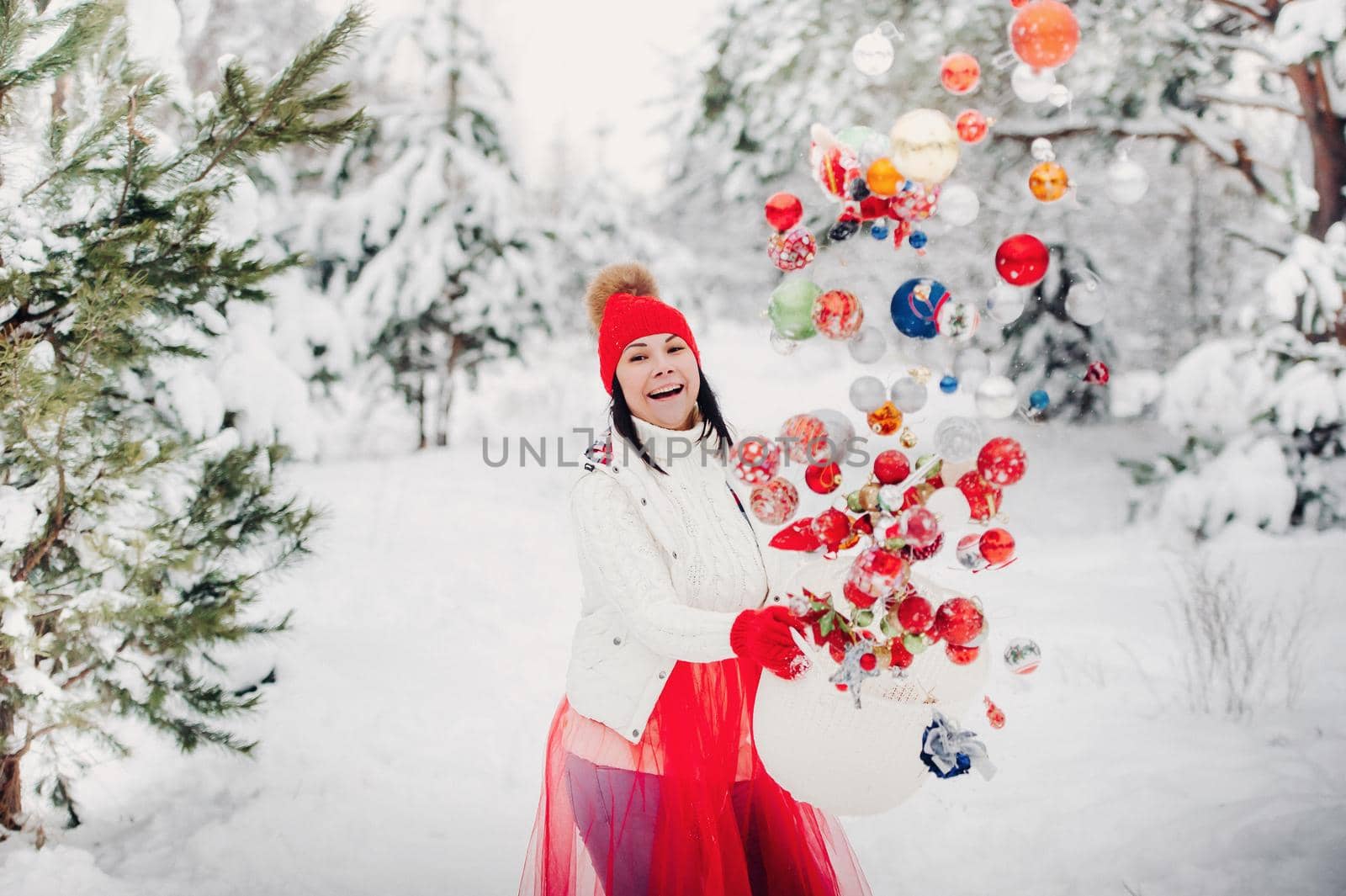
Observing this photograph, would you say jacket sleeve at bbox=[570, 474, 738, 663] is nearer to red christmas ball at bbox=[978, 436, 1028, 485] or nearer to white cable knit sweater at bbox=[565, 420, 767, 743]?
white cable knit sweater at bbox=[565, 420, 767, 743]

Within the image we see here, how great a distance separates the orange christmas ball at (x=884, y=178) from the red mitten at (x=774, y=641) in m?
0.87

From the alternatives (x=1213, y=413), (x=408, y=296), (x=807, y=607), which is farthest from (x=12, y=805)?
(x=1213, y=413)

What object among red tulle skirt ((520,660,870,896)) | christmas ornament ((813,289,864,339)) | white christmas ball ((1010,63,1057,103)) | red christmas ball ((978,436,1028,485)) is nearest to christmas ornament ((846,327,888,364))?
christmas ornament ((813,289,864,339))

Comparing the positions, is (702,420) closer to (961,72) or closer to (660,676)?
(660,676)

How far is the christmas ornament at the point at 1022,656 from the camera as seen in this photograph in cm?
169

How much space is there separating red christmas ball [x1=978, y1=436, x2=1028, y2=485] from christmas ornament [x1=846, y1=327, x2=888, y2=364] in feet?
1.02

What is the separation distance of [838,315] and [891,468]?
1.22 ft

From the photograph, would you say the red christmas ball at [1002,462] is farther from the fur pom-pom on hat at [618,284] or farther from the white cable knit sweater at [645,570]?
the fur pom-pom on hat at [618,284]

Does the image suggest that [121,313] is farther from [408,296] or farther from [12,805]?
[408,296]

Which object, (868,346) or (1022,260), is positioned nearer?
(1022,260)

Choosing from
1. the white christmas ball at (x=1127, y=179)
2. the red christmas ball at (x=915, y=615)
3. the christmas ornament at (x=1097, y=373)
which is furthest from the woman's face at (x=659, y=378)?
the white christmas ball at (x=1127, y=179)

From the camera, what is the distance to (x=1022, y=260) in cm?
171

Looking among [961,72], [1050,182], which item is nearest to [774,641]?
[1050,182]

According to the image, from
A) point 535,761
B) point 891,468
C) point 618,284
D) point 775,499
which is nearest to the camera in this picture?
point 891,468
